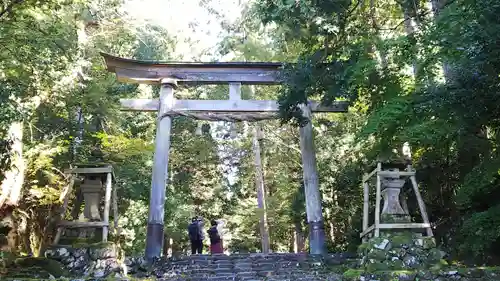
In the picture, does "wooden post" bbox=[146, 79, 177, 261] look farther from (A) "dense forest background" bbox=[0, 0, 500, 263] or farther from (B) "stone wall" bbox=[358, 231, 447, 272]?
(B) "stone wall" bbox=[358, 231, 447, 272]

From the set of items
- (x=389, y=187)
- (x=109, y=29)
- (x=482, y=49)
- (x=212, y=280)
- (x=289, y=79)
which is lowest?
(x=212, y=280)

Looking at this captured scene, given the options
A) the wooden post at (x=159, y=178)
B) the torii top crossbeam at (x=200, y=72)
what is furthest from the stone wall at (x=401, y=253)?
the torii top crossbeam at (x=200, y=72)

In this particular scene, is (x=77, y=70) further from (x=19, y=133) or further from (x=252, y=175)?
(x=252, y=175)

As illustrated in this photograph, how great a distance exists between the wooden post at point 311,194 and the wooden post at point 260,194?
5.67 meters

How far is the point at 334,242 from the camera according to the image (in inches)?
549

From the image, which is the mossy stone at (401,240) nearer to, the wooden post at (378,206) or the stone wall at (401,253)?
the stone wall at (401,253)

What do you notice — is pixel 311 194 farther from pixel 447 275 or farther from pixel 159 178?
pixel 447 275

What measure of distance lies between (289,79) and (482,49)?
461 centimetres

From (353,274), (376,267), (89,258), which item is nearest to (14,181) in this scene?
(89,258)

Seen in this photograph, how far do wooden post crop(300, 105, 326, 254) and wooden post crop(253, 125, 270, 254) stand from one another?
567 cm

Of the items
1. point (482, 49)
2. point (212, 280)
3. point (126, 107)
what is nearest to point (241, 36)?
point (126, 107)

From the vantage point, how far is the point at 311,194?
11.4 metres

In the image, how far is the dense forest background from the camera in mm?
6844

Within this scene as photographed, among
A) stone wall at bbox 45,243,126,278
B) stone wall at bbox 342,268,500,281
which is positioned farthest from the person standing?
stone wall at bbox 342,268,500,281
